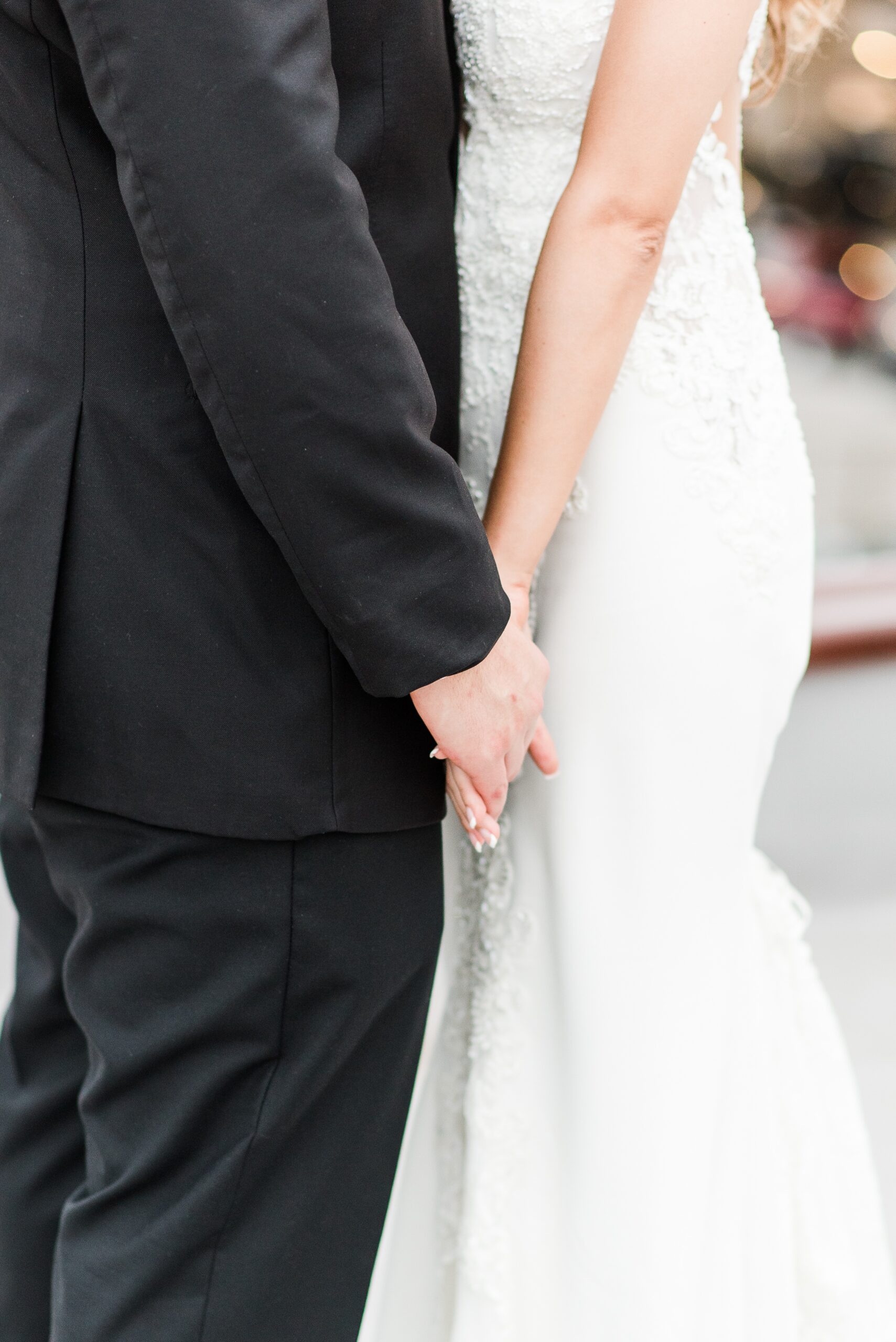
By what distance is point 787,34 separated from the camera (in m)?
0.98

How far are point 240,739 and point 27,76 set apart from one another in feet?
1.12

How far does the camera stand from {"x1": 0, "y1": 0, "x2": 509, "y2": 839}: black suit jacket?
545 millimetres

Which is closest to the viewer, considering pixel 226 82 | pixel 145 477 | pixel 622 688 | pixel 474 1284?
pixel 226 82

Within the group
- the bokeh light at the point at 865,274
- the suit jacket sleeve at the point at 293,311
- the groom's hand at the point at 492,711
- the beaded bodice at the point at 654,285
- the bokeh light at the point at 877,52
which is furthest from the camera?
the bokeh light at the point at 865,274

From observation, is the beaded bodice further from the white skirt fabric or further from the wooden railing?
the wooden railing

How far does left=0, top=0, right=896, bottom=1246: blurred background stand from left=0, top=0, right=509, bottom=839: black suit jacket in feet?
3.62

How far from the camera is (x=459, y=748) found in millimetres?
686

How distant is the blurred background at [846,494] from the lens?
1873 mm

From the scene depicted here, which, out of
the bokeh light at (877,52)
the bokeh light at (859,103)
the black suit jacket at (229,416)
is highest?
the bokeh light at (877,52)

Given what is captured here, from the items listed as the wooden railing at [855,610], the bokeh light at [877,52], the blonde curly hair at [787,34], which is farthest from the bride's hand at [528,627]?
the bokeh light at [877,52]

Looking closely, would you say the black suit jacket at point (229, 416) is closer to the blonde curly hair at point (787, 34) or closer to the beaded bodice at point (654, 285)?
the beaded bodice at point (654, 285)

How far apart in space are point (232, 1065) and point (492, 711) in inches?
9.6

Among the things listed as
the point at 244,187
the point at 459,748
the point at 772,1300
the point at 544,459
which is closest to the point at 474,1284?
the point at 772,1300

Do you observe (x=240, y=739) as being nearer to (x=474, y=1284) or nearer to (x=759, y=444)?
(x=759, y=444)
